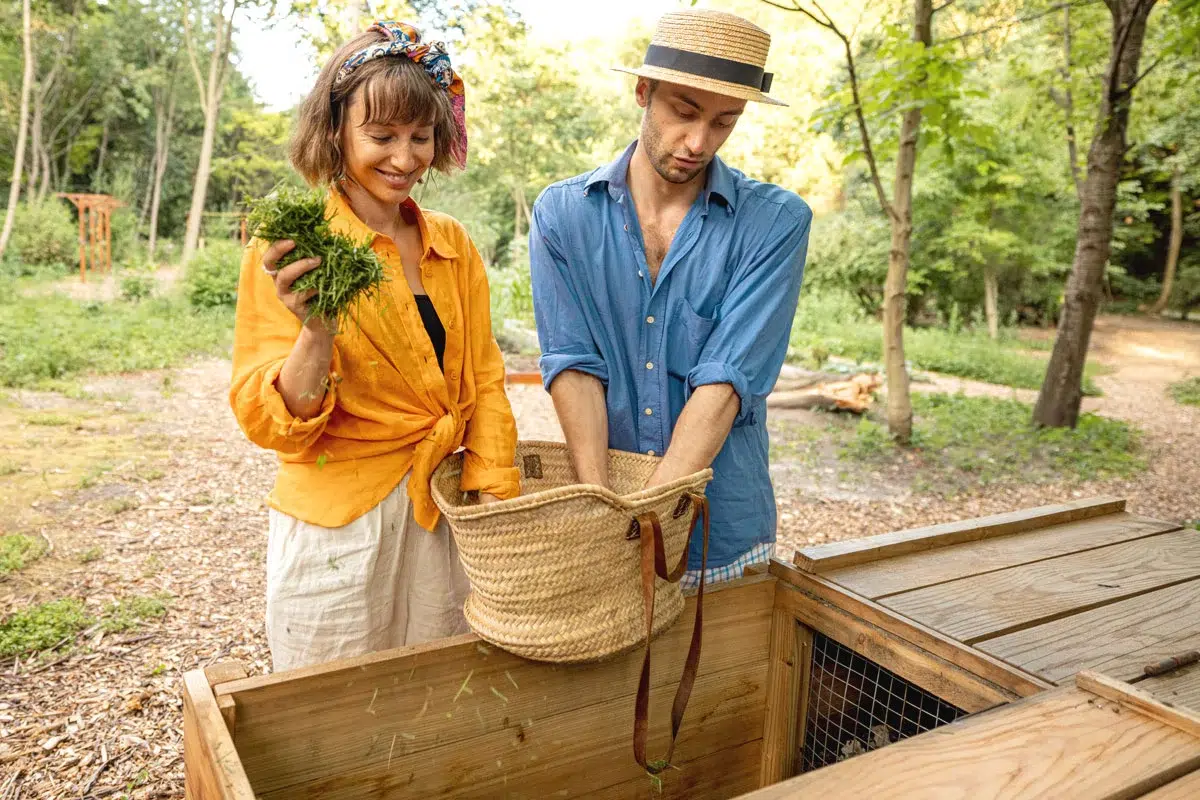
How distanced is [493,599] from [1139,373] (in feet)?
51.6

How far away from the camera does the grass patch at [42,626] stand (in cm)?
346

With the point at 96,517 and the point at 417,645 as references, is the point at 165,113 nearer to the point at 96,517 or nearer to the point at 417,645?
the point at 96,517

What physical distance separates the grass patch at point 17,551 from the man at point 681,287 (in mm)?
3353

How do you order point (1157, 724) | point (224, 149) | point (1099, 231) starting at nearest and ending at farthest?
point (1157, 724)
point (1099, 231)
point (224, 149)

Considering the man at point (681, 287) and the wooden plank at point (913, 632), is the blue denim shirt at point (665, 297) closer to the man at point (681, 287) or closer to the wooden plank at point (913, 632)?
the man at point (681, 287)

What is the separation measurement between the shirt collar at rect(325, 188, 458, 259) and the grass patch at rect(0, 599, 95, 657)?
265cm

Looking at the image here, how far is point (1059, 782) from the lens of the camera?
49.4 inches

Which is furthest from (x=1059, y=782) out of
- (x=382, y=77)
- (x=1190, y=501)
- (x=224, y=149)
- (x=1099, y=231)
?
(x=224, y=149)

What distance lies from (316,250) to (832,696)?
4.81 ft

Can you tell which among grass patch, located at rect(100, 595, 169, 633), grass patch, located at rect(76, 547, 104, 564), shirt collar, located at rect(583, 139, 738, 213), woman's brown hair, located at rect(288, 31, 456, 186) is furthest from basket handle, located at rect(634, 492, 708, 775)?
grass patch, located at rect(76, 547, 104, 564)

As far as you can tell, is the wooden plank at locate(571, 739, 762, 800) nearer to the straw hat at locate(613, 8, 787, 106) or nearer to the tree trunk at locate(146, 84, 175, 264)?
the straw hat at locate(613, 8, 787, 106)

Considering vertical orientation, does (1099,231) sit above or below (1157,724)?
above

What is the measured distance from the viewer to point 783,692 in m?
2.12

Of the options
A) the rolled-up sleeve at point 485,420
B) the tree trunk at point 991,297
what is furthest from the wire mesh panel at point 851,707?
the tree trunk at point 991,297
